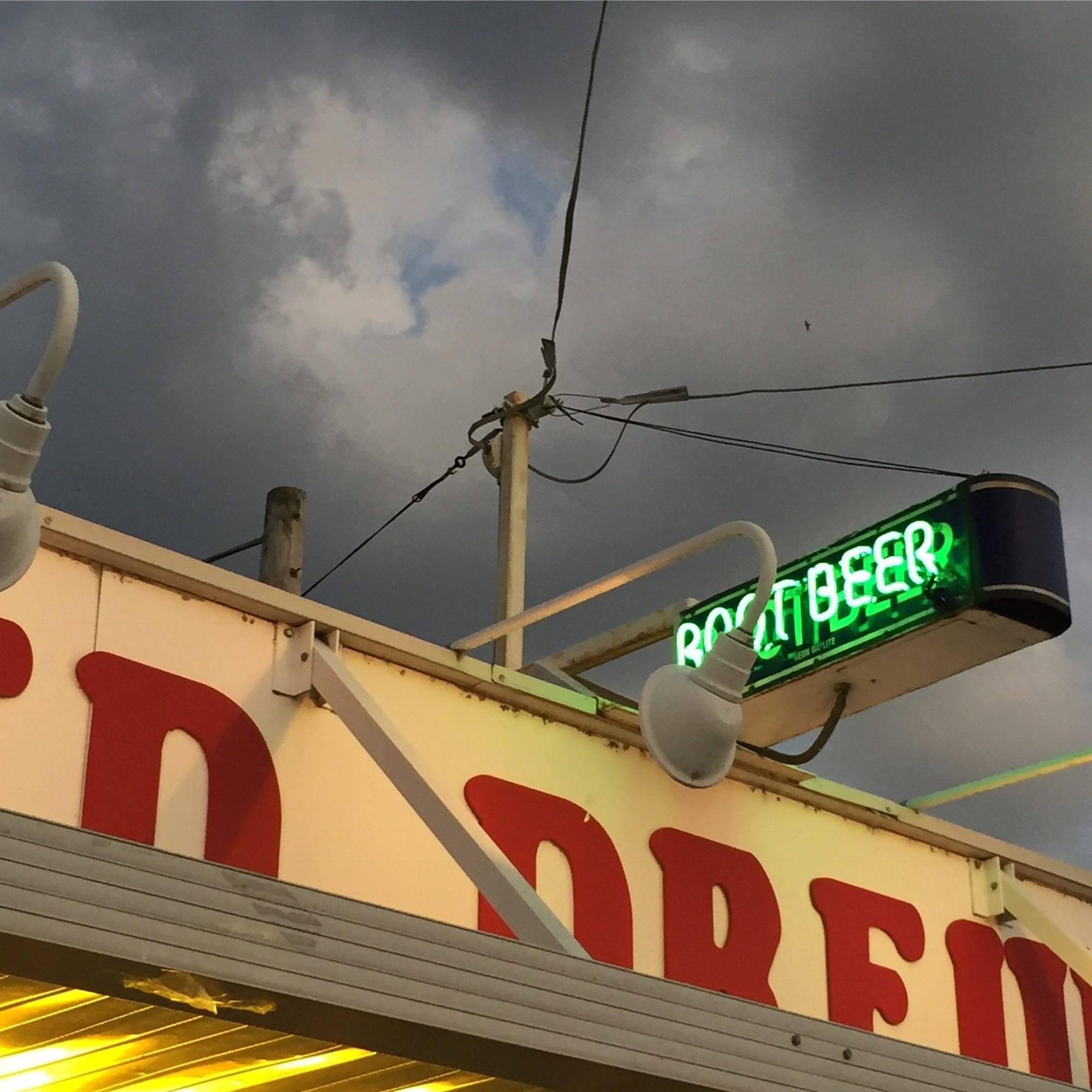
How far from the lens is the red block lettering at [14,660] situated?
6.84m

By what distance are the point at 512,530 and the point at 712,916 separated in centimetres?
279

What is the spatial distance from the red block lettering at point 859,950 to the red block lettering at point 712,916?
45cm

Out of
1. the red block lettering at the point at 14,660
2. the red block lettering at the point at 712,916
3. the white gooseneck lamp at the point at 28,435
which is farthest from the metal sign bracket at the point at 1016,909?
the white gooseneck lamp at the point at 28,435

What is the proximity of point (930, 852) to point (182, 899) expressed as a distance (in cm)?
736

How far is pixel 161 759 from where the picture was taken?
23.8ft

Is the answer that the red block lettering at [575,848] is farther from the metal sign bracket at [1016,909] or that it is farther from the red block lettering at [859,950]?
the metal sign bracket at [1016,909]

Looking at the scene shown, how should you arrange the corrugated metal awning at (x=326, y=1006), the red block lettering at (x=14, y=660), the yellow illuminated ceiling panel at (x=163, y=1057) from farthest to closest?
the red block lettering at (x=14, y=660)
the yellow illuminated ceiling panel at (x=163, y=1057)
the corrugated metal awning at (x=326, y=1006)

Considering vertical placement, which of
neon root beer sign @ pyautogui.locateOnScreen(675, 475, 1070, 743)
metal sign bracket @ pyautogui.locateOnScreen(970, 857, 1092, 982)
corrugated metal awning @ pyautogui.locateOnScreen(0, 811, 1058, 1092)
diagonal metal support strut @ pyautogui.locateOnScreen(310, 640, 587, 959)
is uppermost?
neon root beer sign @ pyautogui.locateOnScreen(675, 475, 1070, 743)

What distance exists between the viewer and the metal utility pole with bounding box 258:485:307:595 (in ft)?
→ 38.8

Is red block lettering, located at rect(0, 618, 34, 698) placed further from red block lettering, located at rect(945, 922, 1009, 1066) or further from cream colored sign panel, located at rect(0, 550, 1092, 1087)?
red block lettering, located at rect(945, 922, 1009, 1066)

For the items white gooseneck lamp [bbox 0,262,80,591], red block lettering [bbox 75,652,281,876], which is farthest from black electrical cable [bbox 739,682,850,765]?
white gooseneck lamp [bbox 0,262,80,591]

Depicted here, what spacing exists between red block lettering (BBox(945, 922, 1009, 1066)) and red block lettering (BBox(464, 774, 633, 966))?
270cm

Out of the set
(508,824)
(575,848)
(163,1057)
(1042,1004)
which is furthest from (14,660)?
(1042,1004)

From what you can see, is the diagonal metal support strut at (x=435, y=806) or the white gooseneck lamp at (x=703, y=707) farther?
the white gooseneck lamp at (x=703, y=707)
